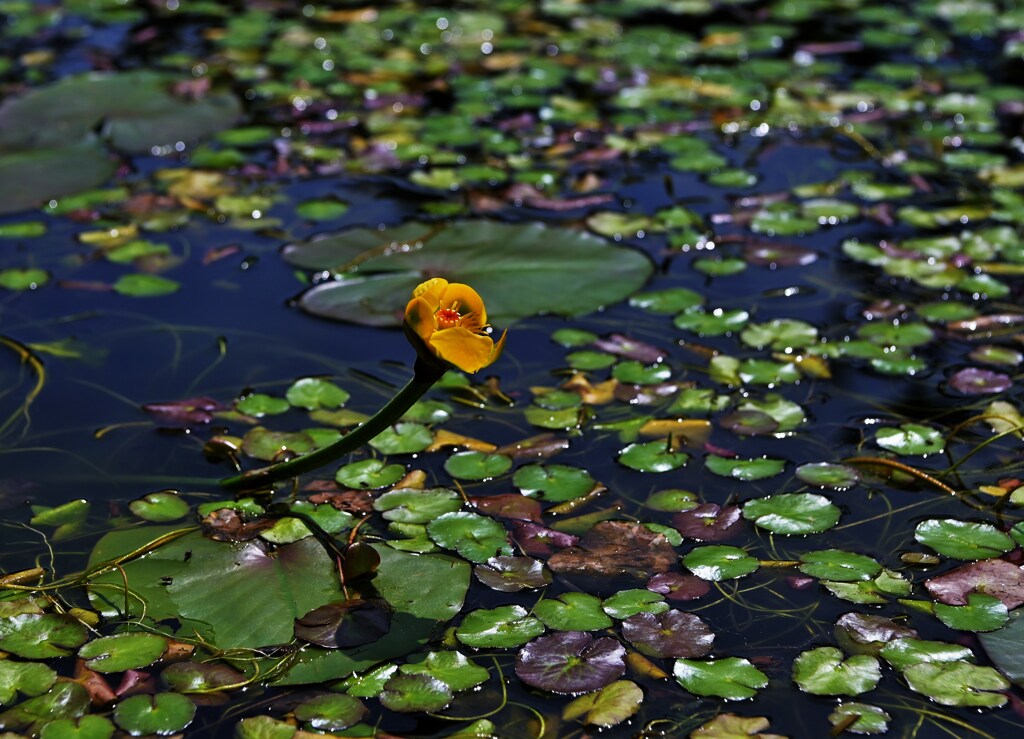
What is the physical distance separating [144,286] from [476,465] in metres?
1.09

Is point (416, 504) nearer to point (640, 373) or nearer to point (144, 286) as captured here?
point (640, 373)

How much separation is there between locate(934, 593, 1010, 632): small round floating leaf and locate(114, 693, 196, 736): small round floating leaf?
117 centimetres

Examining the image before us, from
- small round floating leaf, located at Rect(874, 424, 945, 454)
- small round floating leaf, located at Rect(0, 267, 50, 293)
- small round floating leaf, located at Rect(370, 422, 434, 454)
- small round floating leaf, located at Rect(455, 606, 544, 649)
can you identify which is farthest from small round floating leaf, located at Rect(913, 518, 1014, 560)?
small round floating leaf, located at Rect(0, 267, 50, 293)

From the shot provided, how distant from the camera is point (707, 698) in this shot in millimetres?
1782

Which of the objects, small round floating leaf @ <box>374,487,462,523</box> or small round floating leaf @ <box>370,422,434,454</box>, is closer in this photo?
small round floating leaf @ <box>374,487,462,523</box>

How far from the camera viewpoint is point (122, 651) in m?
1.84

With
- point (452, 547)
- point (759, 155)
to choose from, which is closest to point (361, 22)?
point (759, 155)

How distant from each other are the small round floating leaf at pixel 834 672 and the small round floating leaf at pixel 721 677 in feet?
0.21

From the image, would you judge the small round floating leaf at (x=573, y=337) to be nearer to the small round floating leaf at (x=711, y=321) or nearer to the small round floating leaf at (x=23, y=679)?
the small round floating leaf at (x=711, y=321)

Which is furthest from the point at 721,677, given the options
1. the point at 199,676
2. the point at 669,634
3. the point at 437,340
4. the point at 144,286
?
the point at 144,286

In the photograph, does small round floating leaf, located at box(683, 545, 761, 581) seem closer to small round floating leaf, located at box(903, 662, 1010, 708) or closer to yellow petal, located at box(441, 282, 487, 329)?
small round floating leaf, located at box(903, 662, 1010, 708)

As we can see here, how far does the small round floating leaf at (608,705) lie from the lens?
1.74 metres

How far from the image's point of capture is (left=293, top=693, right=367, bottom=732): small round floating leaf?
1.73m

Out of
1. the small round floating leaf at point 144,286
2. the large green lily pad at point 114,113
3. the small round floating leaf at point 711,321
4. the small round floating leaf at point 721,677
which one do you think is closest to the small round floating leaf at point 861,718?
the small round floating leaf at point 721,677
